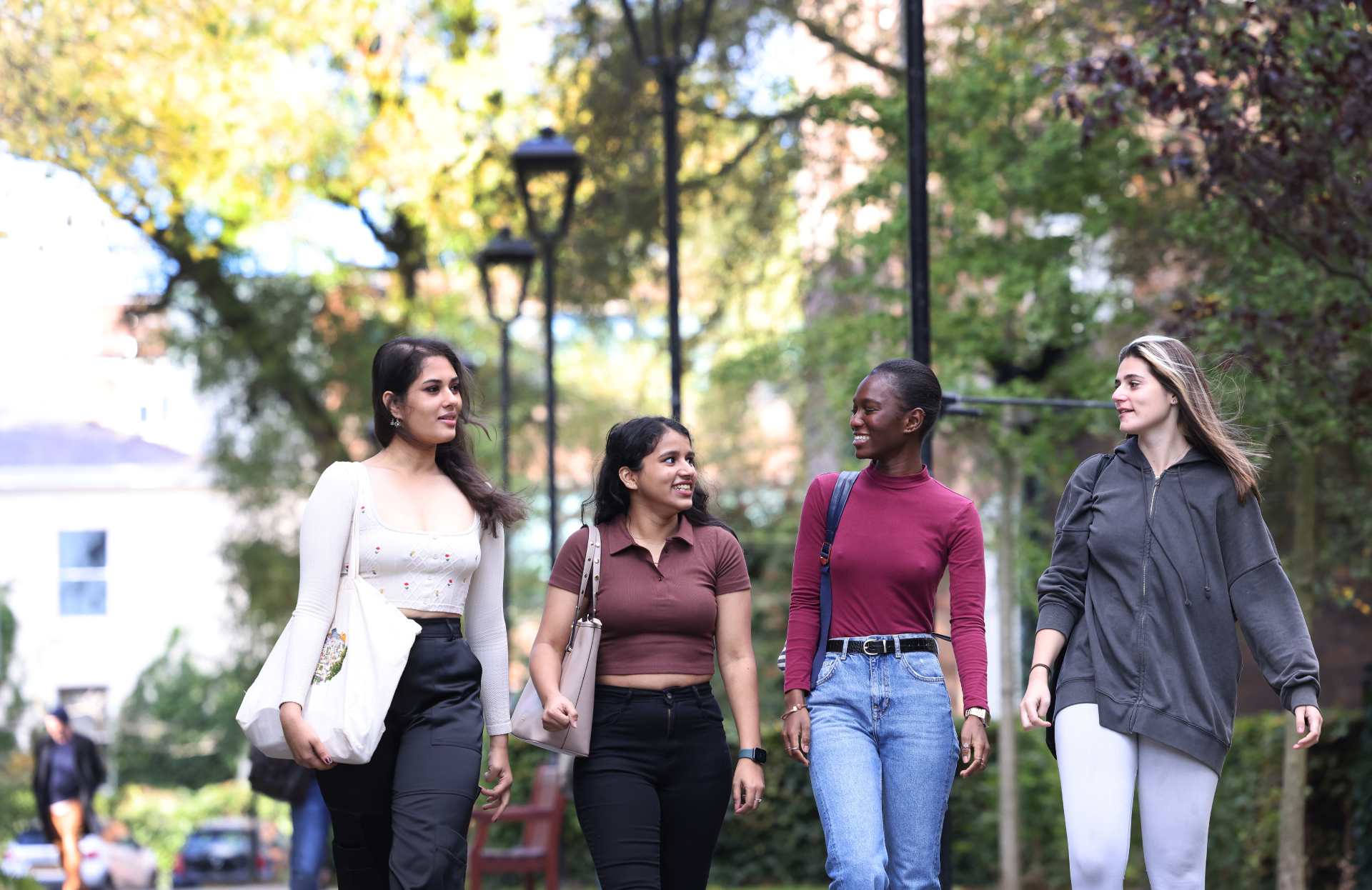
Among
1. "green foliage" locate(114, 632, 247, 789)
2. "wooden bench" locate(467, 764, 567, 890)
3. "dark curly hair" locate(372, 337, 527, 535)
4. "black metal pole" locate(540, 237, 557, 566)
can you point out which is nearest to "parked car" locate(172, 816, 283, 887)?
"green foliage" locate(114, 632, 247, 789)

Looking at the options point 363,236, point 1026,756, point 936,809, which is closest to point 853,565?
point 936,809

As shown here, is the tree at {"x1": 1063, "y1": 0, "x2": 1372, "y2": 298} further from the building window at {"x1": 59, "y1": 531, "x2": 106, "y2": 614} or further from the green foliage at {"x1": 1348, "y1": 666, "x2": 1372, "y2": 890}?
the building window at {"x1": 59, "y1": 531, "x2": 106, "y2": 614}

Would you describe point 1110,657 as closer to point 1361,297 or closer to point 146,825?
point 1361,297

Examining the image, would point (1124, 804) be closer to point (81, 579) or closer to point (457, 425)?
point (457, 425)

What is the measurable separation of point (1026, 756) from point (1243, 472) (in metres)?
11.1

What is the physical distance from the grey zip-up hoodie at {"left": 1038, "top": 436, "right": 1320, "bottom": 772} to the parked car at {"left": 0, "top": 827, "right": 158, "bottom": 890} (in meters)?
9.19

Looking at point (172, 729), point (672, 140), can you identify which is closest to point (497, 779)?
point (672, 140)

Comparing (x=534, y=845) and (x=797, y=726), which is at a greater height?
(x=797, y=726)

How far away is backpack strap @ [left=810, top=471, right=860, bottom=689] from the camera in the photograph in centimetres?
514

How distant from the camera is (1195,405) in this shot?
4887mm

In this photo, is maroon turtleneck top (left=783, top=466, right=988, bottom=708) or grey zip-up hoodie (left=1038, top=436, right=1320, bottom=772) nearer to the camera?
grey zip-up hoodie (left=1038, top=436, right=1320, bottom=772)

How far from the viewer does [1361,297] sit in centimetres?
865

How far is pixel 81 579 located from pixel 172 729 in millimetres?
7622

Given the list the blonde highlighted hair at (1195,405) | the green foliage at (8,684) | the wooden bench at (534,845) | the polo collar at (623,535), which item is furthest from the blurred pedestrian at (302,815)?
the green foliage at (8,684)
